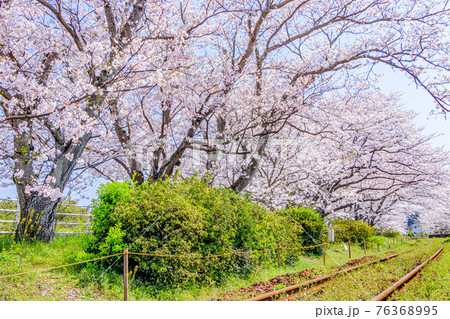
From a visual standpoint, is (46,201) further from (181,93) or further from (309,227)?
(309,227)

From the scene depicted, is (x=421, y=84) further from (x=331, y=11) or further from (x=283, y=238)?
(x=283, y=238)

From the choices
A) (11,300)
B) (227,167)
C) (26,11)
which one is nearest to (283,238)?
(227,167)

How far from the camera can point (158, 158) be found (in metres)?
12.1

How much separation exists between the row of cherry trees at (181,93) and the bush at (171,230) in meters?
2.09

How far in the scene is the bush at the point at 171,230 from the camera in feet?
21.0

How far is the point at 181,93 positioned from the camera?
450 inches

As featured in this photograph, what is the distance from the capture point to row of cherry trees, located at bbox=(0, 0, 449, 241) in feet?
25.6

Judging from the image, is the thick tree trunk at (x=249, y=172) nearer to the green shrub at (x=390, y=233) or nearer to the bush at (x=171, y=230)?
the bush at (x=171, y=230)

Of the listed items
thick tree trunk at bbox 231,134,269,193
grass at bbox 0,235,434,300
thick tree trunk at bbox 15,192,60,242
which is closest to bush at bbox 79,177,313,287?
grass at bbox 0,235,434,300


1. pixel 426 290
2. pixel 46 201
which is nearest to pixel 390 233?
pixel 426 290

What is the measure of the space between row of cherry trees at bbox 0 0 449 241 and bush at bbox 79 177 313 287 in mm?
2087

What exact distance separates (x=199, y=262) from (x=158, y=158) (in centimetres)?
596

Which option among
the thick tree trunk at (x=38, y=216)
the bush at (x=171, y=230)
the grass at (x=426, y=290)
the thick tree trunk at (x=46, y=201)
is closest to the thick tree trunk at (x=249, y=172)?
the bush at (x=171, y=230)

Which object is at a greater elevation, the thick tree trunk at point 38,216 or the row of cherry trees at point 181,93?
the row of cherry trees at point 181,93
